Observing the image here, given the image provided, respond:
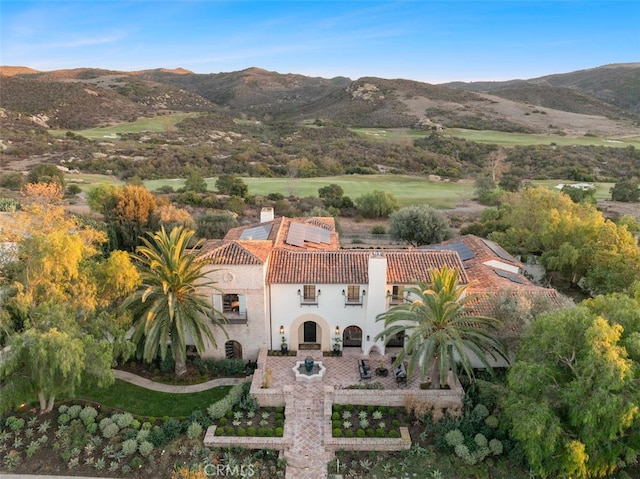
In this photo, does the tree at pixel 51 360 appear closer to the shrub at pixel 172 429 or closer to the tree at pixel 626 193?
the shrub at pixel 172 429

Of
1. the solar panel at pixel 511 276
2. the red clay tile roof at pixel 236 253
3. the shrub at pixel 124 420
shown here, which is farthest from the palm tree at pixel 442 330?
the shrub at pixel 124 420

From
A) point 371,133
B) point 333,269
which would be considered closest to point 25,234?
point 333,269

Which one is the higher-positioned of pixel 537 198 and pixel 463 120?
pixel 463 120

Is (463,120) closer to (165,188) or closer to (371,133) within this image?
(371,133)

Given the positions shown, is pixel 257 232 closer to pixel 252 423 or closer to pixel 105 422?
pixel 252 423

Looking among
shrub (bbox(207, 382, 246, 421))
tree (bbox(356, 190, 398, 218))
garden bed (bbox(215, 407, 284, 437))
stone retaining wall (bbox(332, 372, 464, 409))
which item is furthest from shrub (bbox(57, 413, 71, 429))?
tree (bbox(356, 190, 398, 218))

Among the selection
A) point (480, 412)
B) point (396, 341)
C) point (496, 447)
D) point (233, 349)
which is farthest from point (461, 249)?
point (233, 349)
